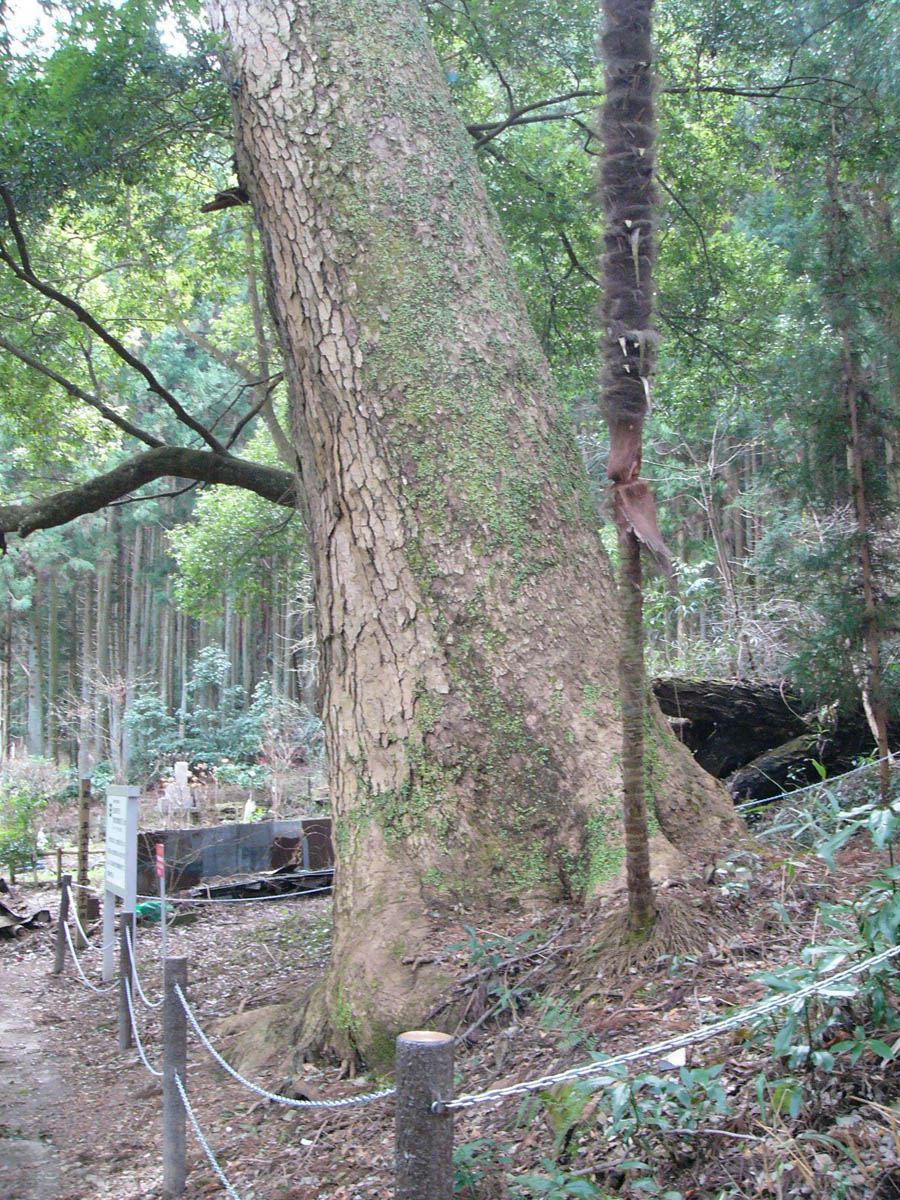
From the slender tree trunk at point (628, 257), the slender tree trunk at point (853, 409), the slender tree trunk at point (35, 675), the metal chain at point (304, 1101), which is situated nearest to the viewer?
the metal chain at point (304, 1101)

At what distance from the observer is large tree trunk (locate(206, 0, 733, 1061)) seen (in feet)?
14.9

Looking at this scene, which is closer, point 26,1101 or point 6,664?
point 26,1101

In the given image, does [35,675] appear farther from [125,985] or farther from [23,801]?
[125,985]

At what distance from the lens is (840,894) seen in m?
3.88

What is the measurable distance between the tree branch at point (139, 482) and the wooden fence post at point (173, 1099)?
505cm

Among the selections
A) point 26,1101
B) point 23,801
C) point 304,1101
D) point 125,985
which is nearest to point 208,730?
point 23,801

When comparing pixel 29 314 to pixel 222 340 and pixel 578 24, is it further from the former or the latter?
pixel 222 340

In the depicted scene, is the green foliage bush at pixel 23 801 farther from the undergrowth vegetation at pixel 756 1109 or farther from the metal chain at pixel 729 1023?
the metal chain at pixel 729 1023

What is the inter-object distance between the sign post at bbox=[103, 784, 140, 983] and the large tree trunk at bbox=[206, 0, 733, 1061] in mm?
3693

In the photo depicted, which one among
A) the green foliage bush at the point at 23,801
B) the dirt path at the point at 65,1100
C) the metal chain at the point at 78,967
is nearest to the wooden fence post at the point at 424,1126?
the dirt path at the point at 65,1100

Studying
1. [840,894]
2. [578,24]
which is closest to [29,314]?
[578,24]

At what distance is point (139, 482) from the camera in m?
9.21

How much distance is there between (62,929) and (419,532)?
23.2 ft

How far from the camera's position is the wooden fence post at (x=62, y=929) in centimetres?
969
